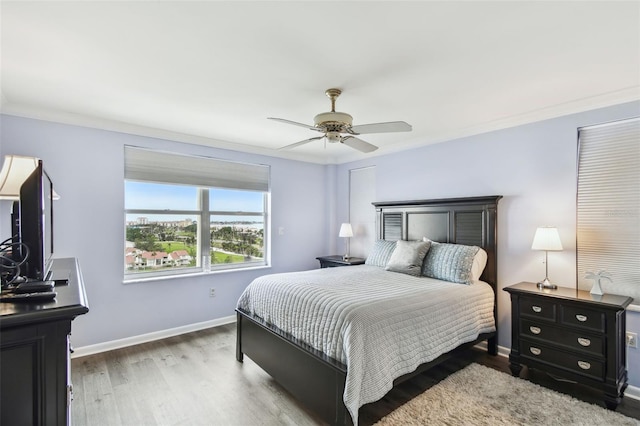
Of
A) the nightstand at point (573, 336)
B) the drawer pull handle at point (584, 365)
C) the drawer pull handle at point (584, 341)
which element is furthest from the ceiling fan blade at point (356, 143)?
the drawer pull handle at point (584, 365)

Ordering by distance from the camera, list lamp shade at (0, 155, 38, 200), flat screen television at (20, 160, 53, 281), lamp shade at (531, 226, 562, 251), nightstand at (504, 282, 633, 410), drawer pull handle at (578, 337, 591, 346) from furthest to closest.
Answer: lamp shade at (531, 226, 562, 251)
drawer pull handle at (578, 337, 591, 346)
nightstand at (504, 282, 633, 410)
lamp shade at (0, 155, 38, 200)
flat screen television at (20, 160, 53, 281)

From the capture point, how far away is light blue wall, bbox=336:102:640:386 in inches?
114

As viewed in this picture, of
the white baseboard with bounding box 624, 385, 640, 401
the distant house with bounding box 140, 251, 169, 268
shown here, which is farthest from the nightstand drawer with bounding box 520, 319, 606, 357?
the distant house with bounding box 140, 251, 169, 268

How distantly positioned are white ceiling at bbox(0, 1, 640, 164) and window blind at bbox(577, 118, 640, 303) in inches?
12.3

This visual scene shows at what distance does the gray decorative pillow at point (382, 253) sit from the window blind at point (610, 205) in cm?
188

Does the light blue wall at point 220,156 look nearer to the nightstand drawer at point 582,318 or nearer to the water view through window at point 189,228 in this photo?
the water view through window at point 189,228

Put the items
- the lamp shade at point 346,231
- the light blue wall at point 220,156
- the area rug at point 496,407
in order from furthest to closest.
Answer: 1. the lamp shade at point 346,231
2. the light blue wall at point 220,156
3. the area rug at point 496,407

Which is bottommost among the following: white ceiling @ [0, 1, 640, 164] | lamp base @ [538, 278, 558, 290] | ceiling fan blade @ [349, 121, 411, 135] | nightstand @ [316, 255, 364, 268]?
nightstand @ [316, 255, 364, 268]

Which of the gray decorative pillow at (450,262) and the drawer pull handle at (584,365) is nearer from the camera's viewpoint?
the drawer pull handle at (584,365)

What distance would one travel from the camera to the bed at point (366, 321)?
2.05m

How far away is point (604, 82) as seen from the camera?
8.08 ft

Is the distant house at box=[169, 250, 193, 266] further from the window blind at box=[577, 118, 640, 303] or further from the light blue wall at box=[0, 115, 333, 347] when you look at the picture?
the window blind at box=[577, 118, 640, 303]

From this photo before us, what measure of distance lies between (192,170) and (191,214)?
57 centimetres

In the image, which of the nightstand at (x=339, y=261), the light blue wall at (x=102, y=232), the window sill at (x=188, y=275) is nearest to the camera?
the light blue wall at (x=102, y=232)
